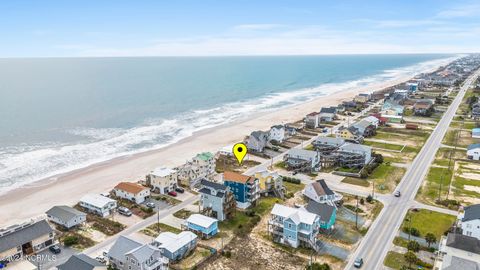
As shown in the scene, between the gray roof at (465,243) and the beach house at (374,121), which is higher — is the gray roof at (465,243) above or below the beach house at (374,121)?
below

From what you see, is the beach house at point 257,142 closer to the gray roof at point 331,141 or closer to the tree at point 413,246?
the gray roof at point 331,141

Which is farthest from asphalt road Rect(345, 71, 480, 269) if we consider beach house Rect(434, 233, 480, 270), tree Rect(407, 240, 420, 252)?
beach house Rect(434, 233, 480, 270)

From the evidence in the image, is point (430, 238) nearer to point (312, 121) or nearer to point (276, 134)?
point (276, 134)

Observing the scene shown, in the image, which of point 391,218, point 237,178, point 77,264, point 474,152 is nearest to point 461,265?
point 391,218

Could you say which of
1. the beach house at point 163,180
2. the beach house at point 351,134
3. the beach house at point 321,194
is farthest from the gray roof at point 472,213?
the beach house at point 351,134

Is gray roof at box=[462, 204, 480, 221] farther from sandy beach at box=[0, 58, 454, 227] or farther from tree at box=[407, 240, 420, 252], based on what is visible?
sandy beach at box=[0, 58, 454, 227]

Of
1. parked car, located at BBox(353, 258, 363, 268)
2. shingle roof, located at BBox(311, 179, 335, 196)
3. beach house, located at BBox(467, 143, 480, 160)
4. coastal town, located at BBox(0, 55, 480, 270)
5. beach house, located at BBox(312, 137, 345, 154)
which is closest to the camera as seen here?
parked car, located at BBox(353, 258, 363, 268)

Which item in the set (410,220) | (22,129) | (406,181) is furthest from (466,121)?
(22,129)
